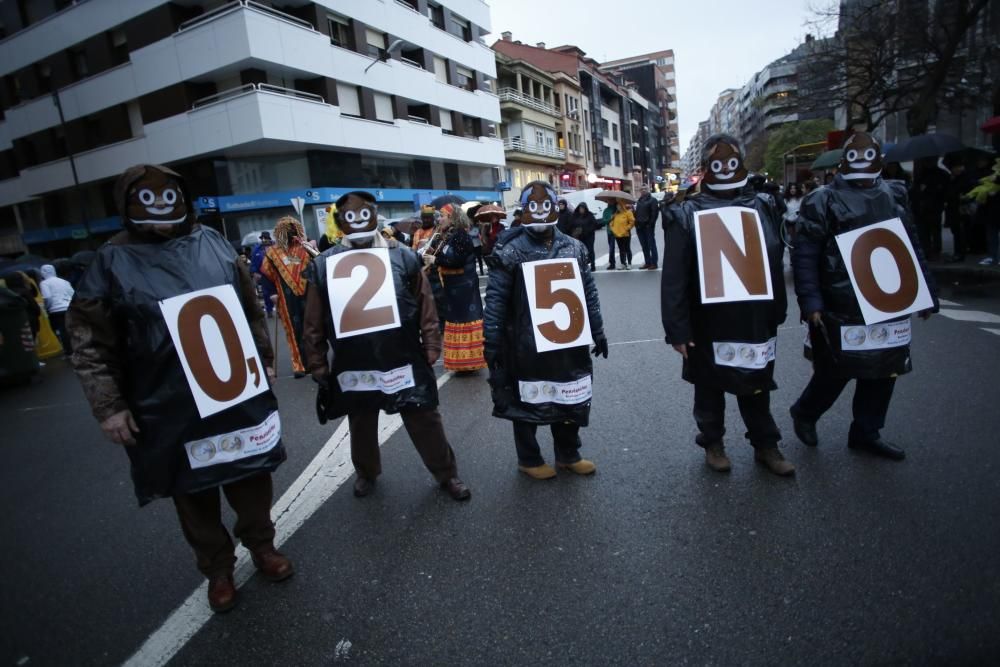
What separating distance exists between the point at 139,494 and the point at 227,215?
23747 millimetres

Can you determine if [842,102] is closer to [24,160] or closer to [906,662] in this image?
[906,662]

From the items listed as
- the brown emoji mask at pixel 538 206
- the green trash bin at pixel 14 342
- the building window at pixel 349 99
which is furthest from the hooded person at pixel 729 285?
the building window at pixel 349 99

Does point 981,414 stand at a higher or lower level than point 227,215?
lower

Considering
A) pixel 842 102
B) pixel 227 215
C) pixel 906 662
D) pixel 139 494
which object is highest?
pixel 842 102

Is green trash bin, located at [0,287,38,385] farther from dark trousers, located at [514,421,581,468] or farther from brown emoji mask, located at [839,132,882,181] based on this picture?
brown emoji mask, located at [839,132,882,181]

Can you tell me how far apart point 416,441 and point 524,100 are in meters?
44.1

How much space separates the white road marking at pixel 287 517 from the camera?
2525 mm

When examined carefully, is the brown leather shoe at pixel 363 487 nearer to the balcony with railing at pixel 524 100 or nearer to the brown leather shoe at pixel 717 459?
the brown leather shoe at pixel 717 459

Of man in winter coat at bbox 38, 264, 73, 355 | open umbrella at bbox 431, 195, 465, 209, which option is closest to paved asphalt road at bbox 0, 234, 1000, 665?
open umbrella at bbox 431, 195, 465, 209

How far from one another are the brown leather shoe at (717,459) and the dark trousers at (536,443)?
0.86 meters

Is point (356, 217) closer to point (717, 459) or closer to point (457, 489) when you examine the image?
point (457, 489)

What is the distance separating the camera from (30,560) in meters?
3.42

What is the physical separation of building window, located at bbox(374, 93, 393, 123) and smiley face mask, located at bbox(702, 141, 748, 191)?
26962 millimetres

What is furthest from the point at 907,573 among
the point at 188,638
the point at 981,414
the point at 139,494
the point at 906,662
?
the point at 139,494
